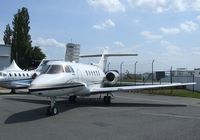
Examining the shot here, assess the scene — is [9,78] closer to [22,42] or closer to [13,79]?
[13,79]

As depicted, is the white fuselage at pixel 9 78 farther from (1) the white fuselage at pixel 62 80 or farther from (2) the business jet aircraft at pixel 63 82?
(1) the white fuselage at pixel 62 80

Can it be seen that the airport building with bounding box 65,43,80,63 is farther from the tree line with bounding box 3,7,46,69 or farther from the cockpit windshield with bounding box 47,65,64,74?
the tree line with bounding box 3,7,46,69

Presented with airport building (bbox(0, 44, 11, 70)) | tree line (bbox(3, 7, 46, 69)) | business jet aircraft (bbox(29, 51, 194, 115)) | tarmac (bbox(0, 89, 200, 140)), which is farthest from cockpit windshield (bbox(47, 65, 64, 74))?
tree line (bbox(3, 7, 46, 69))

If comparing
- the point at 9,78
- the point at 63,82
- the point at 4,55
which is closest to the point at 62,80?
the point at 63,82

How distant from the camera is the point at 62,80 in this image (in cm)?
Answer: 1672

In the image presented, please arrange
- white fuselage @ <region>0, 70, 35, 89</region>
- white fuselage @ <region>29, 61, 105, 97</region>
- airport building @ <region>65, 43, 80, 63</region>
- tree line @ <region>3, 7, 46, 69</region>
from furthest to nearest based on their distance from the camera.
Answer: tree line @ <region>3, 7, 46, 69</region> → airport building @ <region>65, 43, 80, 63</region> → white fuselage @ <region>0, 70, 35, 89</region> → white fuselage @ <region>29, 61, 105, 97</region>

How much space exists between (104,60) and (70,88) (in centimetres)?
1184

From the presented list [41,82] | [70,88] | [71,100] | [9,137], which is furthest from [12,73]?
[9,137]

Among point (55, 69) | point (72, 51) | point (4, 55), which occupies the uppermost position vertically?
point (4, 55)

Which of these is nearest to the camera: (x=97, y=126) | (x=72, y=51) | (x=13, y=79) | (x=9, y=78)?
(x=97, y=126)

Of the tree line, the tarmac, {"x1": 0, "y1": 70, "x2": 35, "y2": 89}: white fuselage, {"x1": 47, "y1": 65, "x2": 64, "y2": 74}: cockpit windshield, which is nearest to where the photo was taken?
the tarmac

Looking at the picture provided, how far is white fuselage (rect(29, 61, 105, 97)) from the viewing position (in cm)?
1503

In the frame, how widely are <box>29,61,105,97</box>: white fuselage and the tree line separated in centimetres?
4688

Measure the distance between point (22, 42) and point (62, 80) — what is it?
2051 inches
